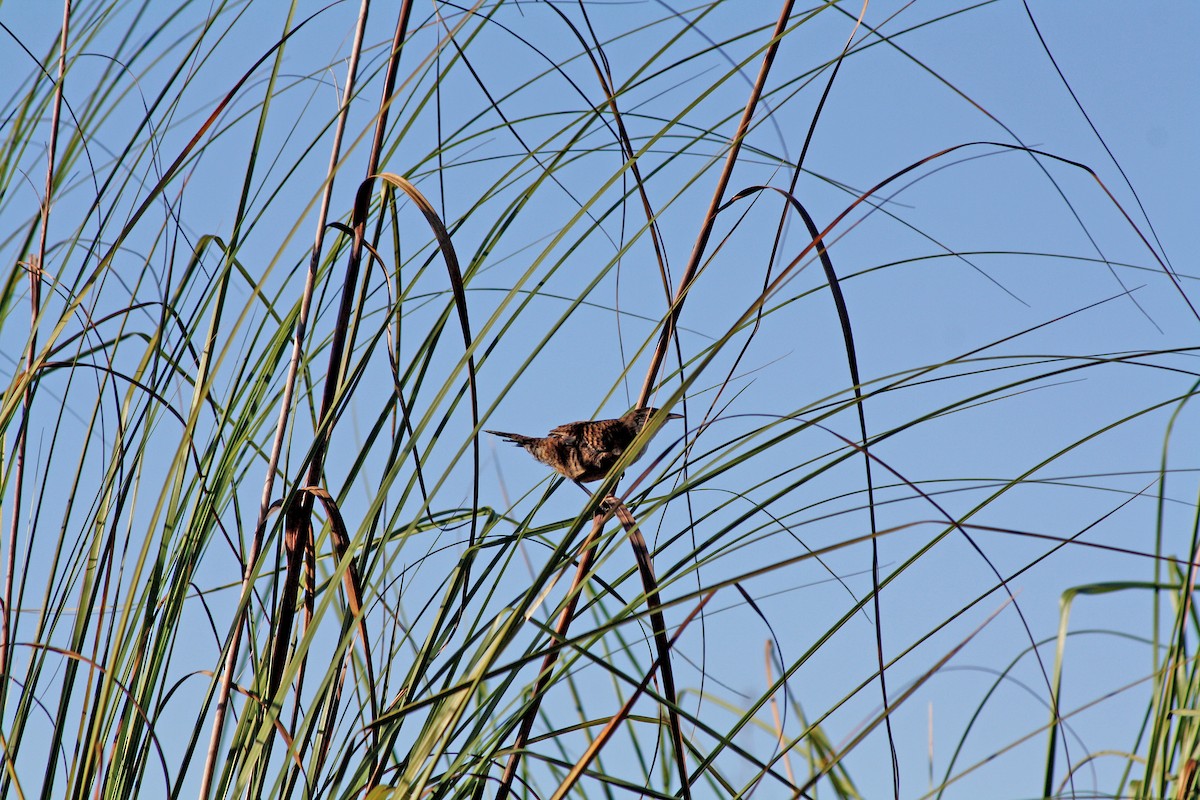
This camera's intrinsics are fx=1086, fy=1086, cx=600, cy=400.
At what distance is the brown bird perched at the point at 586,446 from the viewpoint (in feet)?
15.1

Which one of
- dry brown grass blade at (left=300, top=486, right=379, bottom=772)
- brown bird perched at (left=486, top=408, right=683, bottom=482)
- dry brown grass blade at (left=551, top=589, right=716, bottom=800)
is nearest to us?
dry brown grass blade at (left=551, top=589, right=716, bottom=800)

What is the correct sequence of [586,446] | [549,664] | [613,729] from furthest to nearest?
[586,446], [549,664], [613,729]

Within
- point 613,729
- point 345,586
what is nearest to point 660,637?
point 613,729

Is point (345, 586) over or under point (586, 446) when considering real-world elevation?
under

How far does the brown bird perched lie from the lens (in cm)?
460

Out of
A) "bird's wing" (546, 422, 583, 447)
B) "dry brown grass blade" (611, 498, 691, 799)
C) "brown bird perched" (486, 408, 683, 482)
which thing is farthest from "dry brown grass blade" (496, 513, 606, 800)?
"bird's wing" (546, 422, 583, 447)

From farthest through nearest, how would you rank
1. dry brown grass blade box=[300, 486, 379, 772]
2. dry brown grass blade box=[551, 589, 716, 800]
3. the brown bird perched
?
the brown bird perched, dry brown grass blade box=[300, 486, 379, 772], dry brown grass blade box=[551, 589, 716, 800]

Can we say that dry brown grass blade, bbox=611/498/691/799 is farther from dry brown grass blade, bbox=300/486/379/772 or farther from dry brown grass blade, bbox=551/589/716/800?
dry brown grass blade, bbox=300/486/379/772

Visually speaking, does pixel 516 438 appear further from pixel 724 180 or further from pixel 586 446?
pixel 724 180

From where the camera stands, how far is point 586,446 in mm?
4688

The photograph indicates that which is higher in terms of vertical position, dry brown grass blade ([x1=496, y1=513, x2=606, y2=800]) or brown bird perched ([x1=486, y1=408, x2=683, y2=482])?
brown bird perched ([x1=486, y1=408, x2=683, y2=482])

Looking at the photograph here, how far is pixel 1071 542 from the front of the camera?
48.6 inches

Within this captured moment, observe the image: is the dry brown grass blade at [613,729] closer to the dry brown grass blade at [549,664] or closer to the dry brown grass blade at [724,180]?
the dry brown grass blade at [549,664]

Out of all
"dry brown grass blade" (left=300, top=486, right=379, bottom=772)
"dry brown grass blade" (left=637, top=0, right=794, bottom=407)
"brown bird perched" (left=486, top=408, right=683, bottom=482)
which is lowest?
"dry brown grass blade" (left=300, top=486, right=379, bottom=772)
